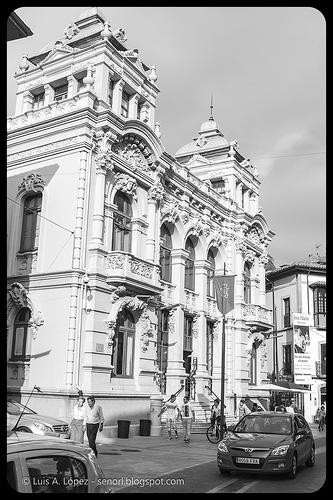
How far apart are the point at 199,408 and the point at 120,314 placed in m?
9.10

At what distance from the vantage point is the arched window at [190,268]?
3243 centimetres

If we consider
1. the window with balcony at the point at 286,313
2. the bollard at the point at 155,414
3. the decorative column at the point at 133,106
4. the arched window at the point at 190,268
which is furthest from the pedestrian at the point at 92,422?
the window with balcony at the point at 286,313

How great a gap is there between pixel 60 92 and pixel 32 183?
18.5 ft

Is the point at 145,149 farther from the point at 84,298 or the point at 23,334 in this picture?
the point at 23,334

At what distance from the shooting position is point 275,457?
40.1ft

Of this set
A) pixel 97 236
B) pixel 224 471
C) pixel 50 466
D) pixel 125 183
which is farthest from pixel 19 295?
pixel 50 466

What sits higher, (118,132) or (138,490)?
(118,132)

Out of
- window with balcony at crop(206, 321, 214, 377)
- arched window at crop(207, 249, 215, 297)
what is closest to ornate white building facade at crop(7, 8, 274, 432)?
window with balcony at crop(206, 321, 214, 377)

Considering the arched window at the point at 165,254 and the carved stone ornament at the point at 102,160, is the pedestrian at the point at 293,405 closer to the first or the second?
the arched window at the point at 165,254

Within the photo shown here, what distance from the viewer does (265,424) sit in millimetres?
14281

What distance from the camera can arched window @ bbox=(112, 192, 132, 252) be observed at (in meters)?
24.9

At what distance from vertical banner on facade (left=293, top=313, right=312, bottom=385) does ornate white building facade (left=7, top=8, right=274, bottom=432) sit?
851 centimetres

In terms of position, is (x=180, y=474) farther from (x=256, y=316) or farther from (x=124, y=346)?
(x=256, y=316)

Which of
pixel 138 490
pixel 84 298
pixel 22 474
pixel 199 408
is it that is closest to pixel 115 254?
pixel 84 298
